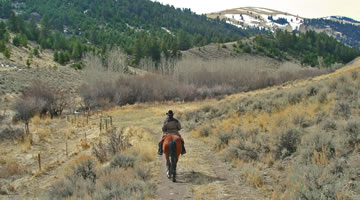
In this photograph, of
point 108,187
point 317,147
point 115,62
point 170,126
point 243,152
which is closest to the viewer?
point 108,187

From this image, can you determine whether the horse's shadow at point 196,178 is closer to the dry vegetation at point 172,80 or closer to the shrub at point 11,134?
the shrub at point 11,134

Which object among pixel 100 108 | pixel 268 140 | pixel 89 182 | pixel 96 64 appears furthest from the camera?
pixel 96 64

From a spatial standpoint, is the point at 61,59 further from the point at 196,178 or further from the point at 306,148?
the point at 306,148

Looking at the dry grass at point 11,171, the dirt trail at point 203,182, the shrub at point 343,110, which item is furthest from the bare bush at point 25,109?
the shrub at point 343,110

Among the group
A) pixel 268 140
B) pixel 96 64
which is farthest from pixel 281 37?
pixel 268 140

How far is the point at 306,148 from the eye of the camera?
9133 millimetres

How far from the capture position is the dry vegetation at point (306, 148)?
6539 millimetres

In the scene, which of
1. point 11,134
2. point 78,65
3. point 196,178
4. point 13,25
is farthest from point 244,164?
point 13,25

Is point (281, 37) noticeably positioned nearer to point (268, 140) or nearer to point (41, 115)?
point (41, 115)

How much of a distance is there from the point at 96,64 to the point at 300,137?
5332 cm

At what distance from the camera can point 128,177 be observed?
887cm

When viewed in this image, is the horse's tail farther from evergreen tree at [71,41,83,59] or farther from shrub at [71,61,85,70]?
evergreen tree at [71,41,83,59]

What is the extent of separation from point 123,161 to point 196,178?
2863 millimetres

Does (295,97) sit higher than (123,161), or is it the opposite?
(295,97)
